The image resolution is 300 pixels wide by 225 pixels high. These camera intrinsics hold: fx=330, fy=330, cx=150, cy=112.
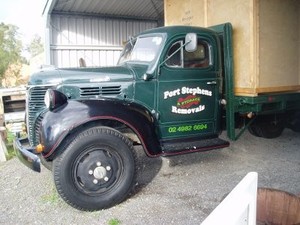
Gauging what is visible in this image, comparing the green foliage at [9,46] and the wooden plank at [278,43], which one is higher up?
the green foliage at [9,46]

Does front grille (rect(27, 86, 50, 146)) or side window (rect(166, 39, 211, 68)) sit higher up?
side window (rect(166, 39, 211, 68))

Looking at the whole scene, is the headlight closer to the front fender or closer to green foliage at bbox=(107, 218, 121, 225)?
the front fender

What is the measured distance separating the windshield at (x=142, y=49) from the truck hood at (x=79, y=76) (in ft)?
1.26

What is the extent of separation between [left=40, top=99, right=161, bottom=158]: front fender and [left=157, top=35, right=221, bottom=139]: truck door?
44 centimetres

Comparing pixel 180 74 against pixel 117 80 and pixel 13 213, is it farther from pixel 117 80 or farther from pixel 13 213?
pixel 13 213

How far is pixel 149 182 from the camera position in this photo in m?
4.34

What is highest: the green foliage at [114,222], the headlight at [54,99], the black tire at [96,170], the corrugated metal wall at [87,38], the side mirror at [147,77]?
the corrugated metal wall at [87,38]

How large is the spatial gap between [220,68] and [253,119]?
4.23 feet

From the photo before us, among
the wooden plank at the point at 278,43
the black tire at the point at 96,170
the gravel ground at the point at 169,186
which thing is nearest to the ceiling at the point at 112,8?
the gravel ground at the point at 169,186

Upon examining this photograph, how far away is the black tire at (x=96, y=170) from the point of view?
136 inches

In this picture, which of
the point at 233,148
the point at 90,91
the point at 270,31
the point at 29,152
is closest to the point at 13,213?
the point at 29,152

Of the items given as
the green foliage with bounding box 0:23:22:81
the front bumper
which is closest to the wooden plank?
the front bumper

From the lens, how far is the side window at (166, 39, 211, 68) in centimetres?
437

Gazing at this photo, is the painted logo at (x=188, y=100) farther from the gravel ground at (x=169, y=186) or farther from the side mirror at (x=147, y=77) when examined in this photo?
the gravel ground at (x=169, y=186)
